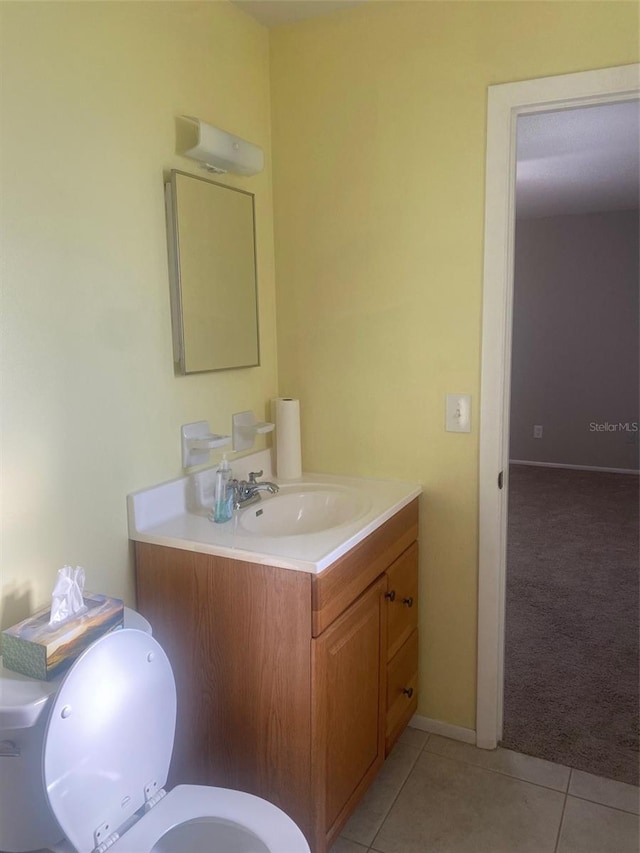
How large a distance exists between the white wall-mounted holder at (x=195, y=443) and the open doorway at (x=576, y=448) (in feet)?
4.50

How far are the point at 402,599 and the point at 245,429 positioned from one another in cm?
73

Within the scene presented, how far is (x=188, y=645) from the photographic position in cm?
165

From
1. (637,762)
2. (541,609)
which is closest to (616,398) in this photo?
(541,609)

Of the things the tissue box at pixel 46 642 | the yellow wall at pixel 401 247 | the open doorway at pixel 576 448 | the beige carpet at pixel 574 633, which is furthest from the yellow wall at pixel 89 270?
the beige carpet at pixel 574 633

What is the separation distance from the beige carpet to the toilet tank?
4.88 ft

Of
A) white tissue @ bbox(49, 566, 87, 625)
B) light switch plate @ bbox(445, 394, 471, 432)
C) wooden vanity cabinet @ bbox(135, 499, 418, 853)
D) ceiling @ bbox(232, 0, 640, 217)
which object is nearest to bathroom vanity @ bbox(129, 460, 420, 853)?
wooden vanity cabinet @ bbox(135, 499, 418, 853)

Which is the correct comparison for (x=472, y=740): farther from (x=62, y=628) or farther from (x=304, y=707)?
(x=62, y=628)

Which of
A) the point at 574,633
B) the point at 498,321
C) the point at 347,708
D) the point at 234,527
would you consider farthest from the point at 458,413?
the point at 574,633

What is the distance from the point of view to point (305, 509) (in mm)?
2070

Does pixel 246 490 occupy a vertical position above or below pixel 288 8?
below

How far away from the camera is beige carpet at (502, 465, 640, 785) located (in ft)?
7.00

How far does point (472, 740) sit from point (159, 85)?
218 cm
